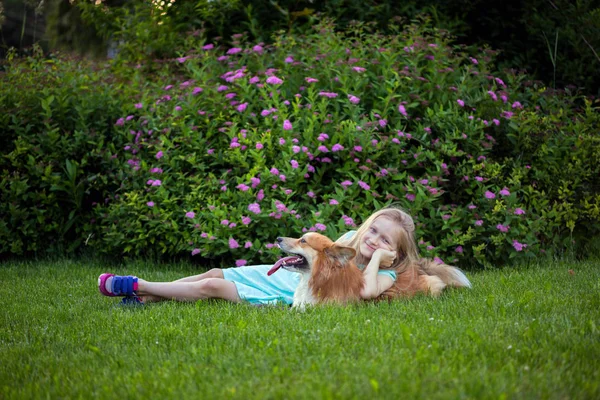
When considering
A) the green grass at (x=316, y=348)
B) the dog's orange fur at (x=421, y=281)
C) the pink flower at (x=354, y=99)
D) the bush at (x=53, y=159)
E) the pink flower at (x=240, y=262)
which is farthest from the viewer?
the bush at (x=53, y=159)

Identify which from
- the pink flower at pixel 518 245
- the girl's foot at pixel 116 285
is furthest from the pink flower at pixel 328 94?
the girl's foot at pixel 116 285

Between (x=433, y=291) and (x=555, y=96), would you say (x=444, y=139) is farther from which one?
(x=433, y=291)

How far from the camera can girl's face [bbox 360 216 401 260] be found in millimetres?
5020

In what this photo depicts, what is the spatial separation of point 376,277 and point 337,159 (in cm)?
221

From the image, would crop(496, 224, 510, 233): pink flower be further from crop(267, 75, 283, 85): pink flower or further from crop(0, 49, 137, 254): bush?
crop(0, 49, 137, 254): bush

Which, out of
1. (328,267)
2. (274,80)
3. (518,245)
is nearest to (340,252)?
(328,267)

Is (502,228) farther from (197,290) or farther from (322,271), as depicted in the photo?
(197,290)

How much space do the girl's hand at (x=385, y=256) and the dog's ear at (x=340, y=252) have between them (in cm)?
36

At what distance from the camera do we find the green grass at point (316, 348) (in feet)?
9.93

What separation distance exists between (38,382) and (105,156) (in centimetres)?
440

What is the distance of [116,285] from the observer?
15.9ft

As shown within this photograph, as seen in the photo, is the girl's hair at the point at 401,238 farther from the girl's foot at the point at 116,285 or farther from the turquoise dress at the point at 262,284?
the girl's foot at the point at 116,285

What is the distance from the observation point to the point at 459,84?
732 centimetres

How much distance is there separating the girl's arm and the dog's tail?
503 millimetres
